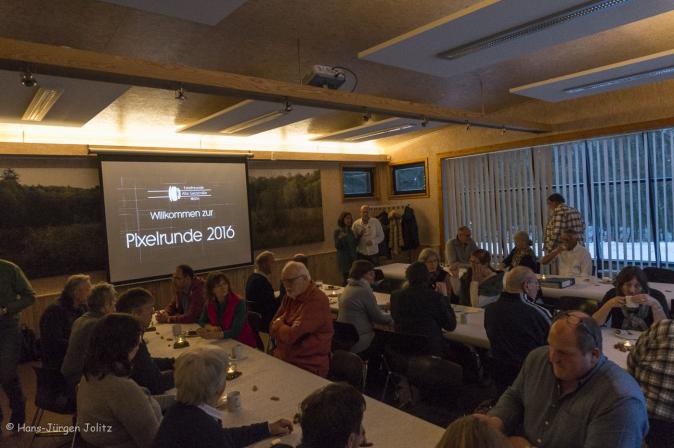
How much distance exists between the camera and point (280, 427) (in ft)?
6.88

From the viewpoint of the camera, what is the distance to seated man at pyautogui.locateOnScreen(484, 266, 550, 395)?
3020mm

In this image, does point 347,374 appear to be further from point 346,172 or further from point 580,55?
point 346,172

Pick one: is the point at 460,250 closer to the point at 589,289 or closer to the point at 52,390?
the point at 589,289

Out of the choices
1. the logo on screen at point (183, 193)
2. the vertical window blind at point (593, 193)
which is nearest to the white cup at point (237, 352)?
the logo on screen at point (183, 193)

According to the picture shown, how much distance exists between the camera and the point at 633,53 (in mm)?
5738

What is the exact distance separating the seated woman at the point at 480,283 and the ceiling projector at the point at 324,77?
2309 mm

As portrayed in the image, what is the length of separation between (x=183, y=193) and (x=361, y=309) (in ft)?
14.4

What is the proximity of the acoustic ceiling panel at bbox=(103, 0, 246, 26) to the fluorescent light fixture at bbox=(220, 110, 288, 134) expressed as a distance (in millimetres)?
2333

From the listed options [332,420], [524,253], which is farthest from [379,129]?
[332,420]

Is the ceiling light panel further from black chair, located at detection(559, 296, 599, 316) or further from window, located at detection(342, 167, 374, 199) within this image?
window, located at detection(342, 167, 374, 199)

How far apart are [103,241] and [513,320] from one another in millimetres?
5817

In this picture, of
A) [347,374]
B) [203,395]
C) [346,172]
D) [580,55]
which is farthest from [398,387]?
[346,172]

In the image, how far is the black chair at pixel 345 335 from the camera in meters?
4.00

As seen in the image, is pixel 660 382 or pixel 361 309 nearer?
pixel 660 382
